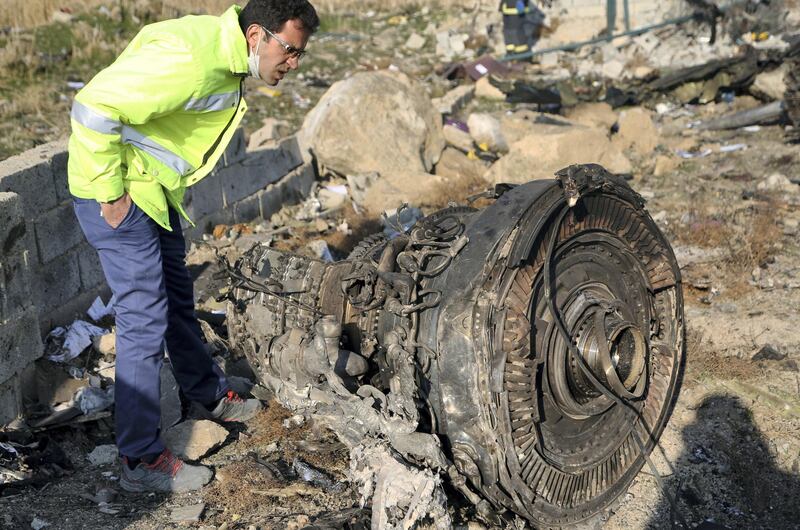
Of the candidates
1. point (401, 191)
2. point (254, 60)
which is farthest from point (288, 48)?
point (401, 191)

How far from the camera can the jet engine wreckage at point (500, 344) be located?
10.6 ft

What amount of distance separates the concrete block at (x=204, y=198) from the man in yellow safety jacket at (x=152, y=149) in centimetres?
254

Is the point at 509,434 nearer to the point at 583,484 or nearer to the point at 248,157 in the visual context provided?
the point at 583,484

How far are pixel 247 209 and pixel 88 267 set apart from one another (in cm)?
217

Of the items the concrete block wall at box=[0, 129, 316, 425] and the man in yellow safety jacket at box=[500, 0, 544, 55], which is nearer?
the concrete block wall at box=[0, 129, 316, 425]

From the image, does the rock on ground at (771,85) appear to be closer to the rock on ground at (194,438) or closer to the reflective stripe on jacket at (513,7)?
the reflective stripe on jacket at (513,7)

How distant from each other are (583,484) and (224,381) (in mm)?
1954

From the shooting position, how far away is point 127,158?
11.3 feet

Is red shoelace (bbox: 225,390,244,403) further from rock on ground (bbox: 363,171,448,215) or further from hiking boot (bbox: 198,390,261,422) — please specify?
rock on ground (bbox: 363,171,448,215)

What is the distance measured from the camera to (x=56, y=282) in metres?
4.89

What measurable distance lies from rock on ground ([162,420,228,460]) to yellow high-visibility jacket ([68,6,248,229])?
3.59 feet

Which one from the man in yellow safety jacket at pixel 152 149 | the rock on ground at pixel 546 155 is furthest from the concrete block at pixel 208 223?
the rock on ground at pixel 546 155

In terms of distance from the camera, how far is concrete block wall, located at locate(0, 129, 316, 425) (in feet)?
13.5

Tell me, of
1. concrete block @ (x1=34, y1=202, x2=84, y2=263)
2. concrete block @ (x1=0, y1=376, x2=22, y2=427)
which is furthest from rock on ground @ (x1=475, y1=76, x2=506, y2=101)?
concrete block @ (x1=0, y1=376, x2=22, y2=427)
